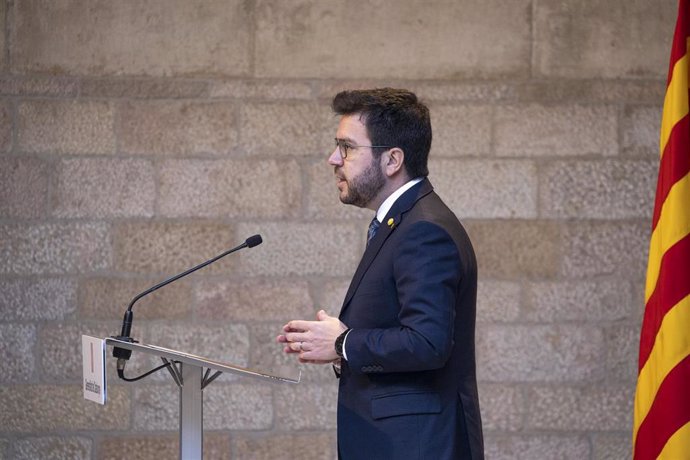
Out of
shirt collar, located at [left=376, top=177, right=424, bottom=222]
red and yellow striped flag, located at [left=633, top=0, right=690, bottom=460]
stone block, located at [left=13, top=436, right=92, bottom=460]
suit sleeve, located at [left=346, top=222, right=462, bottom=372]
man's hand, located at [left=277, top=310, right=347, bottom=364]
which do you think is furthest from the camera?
stone block, located at [left=13, top=436, right=92, bottom=460]

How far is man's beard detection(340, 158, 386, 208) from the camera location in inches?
106

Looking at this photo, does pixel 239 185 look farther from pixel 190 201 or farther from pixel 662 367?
pixel 662 367

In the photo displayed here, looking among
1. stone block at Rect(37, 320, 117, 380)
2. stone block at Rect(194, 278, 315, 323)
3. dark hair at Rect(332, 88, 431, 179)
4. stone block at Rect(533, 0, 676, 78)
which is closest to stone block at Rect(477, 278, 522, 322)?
stone block at Rect(194, 278, 315, 323)

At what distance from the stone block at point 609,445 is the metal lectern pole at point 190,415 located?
2319 mm

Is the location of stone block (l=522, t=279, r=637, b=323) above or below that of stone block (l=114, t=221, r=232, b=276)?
below

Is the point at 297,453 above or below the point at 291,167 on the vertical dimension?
below

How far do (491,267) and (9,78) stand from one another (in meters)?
2.31

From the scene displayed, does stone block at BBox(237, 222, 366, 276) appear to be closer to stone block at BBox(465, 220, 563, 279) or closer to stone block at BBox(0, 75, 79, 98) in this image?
stone block at BBox(465, 220, 563, 279)

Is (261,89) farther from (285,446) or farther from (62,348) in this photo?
(285,446)

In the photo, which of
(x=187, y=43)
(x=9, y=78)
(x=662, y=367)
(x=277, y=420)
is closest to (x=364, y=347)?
(x=662, y=367)

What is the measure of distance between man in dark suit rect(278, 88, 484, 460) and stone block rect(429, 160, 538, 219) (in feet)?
5.38

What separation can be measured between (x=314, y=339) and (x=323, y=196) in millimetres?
1883

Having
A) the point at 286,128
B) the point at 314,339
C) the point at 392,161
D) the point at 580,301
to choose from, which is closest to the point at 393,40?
the point at 286,128

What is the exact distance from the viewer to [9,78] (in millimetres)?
4309
